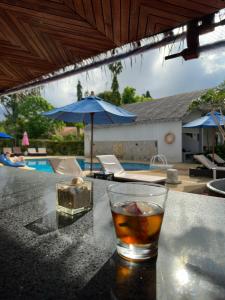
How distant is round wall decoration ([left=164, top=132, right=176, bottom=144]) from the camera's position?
1528 centimetres

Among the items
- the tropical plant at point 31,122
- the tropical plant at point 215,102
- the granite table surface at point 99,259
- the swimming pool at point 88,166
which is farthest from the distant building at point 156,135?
the granite table surface at point 99,259

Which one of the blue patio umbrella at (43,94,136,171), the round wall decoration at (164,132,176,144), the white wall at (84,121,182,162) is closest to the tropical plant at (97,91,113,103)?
the white wall at (84,121,182,162)

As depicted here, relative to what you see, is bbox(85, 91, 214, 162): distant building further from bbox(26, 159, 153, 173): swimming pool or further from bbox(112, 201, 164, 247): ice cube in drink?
bbox(112, 201, 164, 247): ice cube in drink

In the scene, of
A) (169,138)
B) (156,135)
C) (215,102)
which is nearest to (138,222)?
(215,102)

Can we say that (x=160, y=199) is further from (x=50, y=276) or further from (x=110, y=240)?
(x=50, y=276)

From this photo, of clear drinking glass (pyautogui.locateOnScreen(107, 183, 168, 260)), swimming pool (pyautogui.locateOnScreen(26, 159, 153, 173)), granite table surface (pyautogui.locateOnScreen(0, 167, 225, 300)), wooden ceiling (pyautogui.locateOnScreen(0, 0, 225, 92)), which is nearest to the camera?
granite table surface (pyautogui.locateOnScreen(0, 167, 225, 300))

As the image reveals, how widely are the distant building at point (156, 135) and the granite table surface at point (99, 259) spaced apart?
1474cm

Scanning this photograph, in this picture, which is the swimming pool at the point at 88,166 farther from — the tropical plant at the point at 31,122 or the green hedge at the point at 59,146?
the tropical plant at the point at 31,122

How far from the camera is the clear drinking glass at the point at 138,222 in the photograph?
58cm

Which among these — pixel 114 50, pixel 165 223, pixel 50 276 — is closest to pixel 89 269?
pixel 50 276

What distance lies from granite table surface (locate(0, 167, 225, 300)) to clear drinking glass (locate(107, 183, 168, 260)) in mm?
29

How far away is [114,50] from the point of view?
208cm

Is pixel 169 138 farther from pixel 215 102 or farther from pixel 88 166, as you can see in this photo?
pixel 215 102

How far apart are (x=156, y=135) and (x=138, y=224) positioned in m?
16.2
